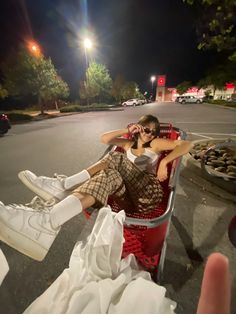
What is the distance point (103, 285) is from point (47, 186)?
1.19 m

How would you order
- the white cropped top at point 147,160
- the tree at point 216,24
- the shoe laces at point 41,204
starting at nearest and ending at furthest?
the shoe laces at point 41,204 < the white cropped top at point 147,160 < the tree at point 216,24

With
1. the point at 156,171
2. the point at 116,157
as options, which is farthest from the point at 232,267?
the point at 116,157

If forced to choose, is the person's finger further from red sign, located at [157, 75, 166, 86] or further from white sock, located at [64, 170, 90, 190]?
red sign, located at [157, 75, 166, 86]

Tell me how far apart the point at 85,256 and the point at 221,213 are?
220 centimetres

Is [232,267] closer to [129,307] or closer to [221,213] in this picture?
[221,213]

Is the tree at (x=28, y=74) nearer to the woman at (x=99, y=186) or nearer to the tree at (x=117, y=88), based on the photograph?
the woman at (x=99, y=186)

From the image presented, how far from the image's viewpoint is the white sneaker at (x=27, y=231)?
5.32 ft

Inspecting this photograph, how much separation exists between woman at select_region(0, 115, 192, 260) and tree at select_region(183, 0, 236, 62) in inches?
89.4

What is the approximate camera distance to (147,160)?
2484mm

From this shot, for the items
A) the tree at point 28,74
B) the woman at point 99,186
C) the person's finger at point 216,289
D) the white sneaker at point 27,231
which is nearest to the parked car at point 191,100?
the tree at point 28,74

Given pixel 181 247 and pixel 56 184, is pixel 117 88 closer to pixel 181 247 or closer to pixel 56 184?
pixel 56 184

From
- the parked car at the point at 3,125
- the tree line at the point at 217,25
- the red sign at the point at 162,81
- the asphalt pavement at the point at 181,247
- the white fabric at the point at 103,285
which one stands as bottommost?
the red sign at the point at 162,81

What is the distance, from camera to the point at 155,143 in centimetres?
252

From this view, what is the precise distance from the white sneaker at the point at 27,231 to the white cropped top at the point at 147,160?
3.96ft
